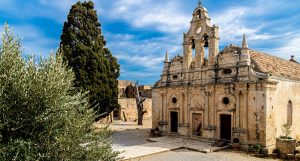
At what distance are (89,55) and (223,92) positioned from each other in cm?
1242

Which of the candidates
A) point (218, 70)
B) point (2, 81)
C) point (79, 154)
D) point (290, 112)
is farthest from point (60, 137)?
point (290, 112)

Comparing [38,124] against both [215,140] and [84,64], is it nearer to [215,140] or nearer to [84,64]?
[215,140]

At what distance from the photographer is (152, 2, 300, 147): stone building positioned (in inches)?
685

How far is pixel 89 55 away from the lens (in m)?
23.4

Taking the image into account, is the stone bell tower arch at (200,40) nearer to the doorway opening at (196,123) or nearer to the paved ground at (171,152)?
the doorway opening at (196,123)

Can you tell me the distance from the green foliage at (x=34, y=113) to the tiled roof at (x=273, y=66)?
1506 centimetres

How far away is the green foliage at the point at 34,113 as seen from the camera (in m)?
6.86

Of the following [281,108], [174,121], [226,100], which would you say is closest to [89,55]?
[174,121]

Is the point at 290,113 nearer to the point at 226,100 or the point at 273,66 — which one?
the point at 273,66

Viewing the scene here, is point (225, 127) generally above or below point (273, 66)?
below

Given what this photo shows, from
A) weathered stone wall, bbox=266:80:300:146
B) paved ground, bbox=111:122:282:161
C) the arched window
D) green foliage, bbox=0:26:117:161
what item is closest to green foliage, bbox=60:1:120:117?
paved ground, bbox=111:122:282:161

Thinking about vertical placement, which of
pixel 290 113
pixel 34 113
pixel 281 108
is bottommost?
pixel 290 113

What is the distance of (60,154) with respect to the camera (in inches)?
286

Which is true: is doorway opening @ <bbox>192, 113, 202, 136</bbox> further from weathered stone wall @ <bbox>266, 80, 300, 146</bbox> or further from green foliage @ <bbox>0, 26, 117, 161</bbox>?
green foliage @ <bbox>0, 26, 117, 161</bbox>
